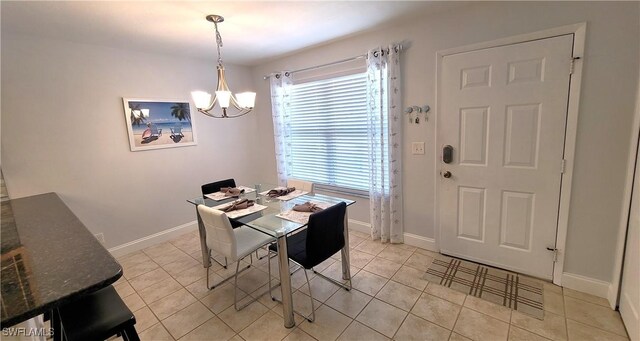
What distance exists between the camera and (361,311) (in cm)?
202

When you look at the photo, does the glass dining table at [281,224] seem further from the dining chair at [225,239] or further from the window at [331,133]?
the window at [331,133]

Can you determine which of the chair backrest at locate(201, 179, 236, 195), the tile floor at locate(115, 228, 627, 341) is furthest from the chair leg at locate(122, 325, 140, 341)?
the chair backrest at locate(201, 179, 236, 195)

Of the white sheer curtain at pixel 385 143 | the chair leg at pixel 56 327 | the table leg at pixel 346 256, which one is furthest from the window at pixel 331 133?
the chair leg at pixel 56 327

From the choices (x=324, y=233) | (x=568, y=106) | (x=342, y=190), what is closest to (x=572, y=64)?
(x=568, y=106)

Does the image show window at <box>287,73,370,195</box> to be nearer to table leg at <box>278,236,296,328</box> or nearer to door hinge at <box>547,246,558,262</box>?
table leg at <box>278,236,296,328</box>

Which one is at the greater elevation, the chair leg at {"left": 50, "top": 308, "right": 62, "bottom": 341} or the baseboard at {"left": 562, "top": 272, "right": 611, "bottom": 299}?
the chair leg at {"left": 50, "top": 308, "right": 62, "bottom": 341}

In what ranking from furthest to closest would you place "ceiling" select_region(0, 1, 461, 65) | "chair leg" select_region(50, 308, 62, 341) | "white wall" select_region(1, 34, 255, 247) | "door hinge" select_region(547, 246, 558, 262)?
"white wall" select_region(1, 34, 255, 247)
"door hinge" select_region(547, 246, 558, 262)
"ceiling" select_region(0, 1, 461, 65)
"chair leg" select_region(50, 308, 62, 341)

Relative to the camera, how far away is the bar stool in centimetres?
111

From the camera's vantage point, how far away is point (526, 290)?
214cm

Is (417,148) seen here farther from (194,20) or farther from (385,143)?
(194,20)

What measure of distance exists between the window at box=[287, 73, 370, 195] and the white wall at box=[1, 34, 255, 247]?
116 cm

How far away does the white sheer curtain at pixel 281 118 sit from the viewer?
12.1ft

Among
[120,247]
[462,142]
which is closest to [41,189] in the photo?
[120,247]

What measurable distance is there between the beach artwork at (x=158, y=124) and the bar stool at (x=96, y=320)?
2271 millimetres
